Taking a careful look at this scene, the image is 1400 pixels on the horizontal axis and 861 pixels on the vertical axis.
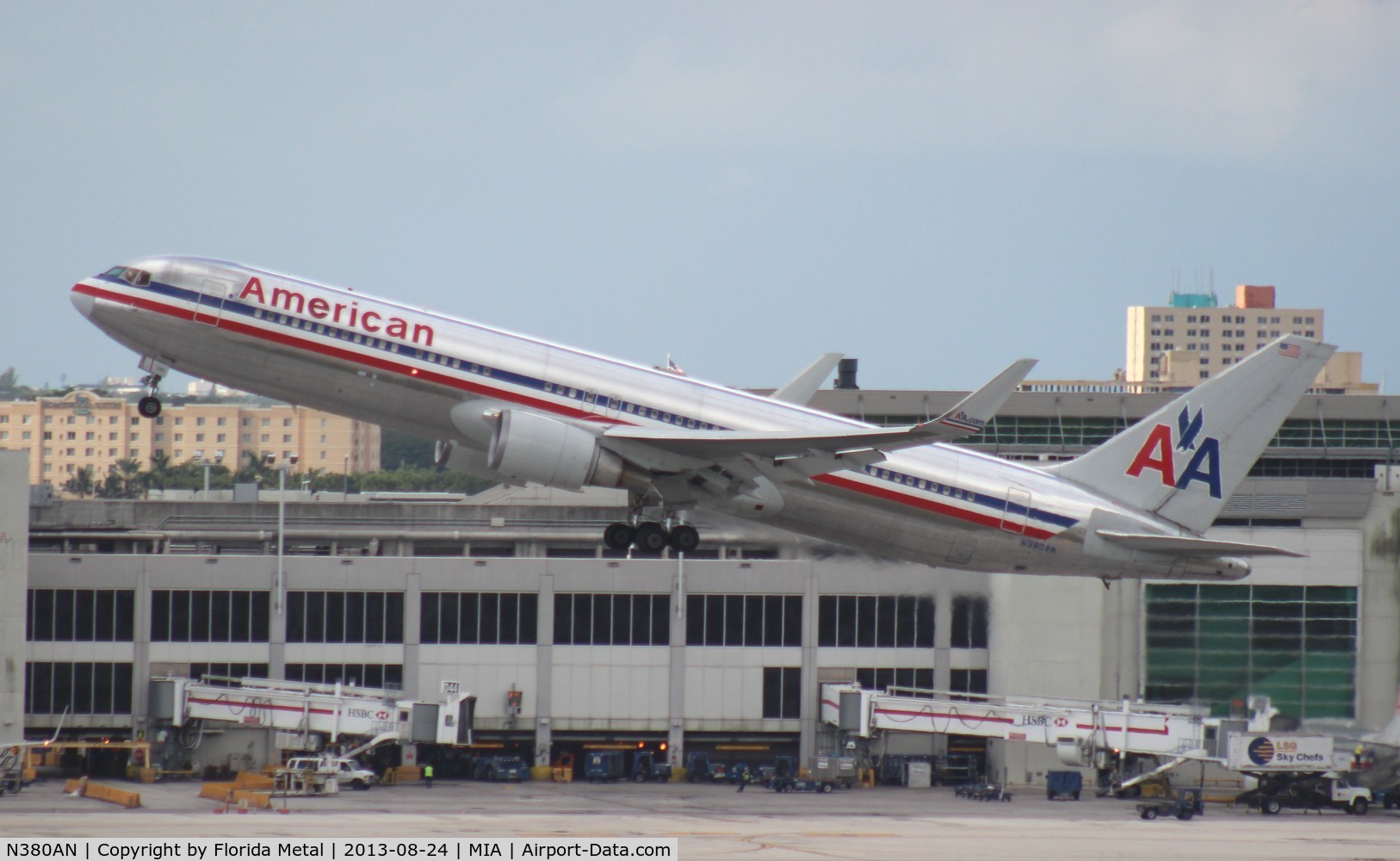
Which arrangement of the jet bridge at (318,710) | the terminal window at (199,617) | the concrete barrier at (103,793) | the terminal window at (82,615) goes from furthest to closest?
1. the terminal window at (199,617)
2. the terminal window at (82,615)
3. the jet bridge at (318,710)
4. the concrete barrier at (103,793)

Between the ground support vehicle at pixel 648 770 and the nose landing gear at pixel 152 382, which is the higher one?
the nose landing gear at pixel 152 382

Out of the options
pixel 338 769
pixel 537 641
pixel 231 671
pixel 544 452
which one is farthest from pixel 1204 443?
pixel 231 671

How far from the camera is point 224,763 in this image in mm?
68000

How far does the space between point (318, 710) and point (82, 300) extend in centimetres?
2770

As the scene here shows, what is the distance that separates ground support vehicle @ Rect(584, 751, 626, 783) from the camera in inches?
2704

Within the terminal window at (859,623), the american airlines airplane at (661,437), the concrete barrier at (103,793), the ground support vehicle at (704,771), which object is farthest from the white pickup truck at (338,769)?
the american airlines airplane at (661,437)

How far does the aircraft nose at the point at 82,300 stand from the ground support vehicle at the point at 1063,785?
38.6 metres

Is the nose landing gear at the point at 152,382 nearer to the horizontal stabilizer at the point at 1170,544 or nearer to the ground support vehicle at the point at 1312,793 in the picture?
the horizontal stabilizer at the point at 1170,544

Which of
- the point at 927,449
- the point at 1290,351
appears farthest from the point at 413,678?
the point at 1290,351


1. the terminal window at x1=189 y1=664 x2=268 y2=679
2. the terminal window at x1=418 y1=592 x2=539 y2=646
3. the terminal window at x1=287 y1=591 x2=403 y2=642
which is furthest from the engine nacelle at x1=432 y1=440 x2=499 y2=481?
the terminal window at x1=189 y1=664 x2=268 y2=679

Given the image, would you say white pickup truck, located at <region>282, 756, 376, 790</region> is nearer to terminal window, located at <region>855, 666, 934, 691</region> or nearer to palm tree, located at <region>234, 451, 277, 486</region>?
terminal window, located at <region>855, 666, 934, 691</region>

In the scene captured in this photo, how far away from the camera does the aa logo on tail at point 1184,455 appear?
4772 cm

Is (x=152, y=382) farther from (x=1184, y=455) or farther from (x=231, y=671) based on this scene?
(x=231, y=671)

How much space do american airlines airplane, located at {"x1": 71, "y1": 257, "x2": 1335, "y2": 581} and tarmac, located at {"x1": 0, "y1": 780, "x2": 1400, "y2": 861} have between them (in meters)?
9.20
